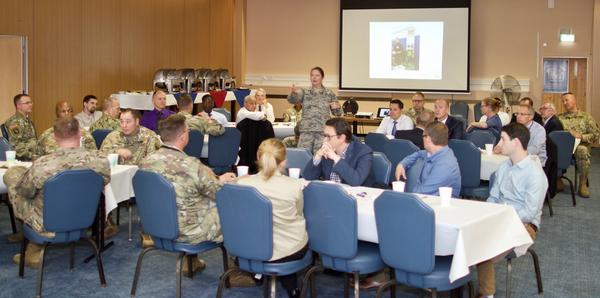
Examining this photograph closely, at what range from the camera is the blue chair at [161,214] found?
4.29 m

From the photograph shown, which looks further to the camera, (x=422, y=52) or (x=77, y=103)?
(x=422, y=52)

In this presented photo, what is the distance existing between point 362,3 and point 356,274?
40.6ft

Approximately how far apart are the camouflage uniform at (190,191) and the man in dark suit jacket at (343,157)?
0.95 meters

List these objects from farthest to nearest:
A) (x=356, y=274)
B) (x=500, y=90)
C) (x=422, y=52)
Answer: (x=422, y=52)
(x=500, y=90)
(x=356, y=274)

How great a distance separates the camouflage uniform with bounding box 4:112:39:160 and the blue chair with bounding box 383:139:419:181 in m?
3.63

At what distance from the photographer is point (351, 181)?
16.3ft

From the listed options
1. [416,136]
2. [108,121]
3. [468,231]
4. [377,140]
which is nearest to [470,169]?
[416,136]

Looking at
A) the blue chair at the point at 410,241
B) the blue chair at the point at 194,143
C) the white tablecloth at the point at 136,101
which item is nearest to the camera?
the blue chair at the point at 410,241

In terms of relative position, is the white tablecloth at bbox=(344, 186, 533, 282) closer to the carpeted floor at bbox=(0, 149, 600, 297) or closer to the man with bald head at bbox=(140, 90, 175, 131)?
the carpeted floor at bbox=(0, 149, 600, 297)

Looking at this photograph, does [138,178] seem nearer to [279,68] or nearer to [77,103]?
[77,103]

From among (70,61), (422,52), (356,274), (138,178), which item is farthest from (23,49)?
(422,52)

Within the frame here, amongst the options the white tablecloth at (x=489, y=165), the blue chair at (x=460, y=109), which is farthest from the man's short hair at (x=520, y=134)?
the blue chair at (x=460, y=109)

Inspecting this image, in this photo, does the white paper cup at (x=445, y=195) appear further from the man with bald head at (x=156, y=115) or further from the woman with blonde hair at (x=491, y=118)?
the man with bald head at (x=156, y=115)

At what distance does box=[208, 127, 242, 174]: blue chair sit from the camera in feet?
26.4
